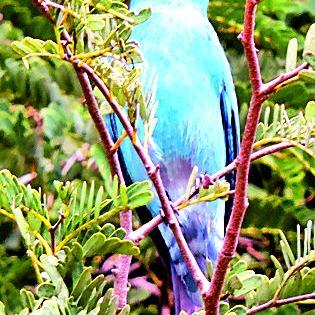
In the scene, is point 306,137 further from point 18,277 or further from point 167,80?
point 18,277

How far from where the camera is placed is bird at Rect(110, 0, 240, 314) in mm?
1325

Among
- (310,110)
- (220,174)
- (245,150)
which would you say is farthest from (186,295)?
(245,150)

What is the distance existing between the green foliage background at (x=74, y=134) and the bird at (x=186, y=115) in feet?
0.30

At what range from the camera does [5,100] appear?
1.45 meters

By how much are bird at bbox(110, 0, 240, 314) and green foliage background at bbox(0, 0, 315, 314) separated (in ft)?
0.30

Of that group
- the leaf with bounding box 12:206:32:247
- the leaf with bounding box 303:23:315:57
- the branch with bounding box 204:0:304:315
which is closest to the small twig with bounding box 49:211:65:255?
the leaf with bounding box 12:206:32:247

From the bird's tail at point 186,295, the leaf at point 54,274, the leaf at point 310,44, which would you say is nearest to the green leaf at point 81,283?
the leaf at point 54,274

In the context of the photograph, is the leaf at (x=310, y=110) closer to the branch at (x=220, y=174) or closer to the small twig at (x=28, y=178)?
the branch at (x=220, y=174)

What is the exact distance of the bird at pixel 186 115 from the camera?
1325mm

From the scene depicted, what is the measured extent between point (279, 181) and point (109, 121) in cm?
39

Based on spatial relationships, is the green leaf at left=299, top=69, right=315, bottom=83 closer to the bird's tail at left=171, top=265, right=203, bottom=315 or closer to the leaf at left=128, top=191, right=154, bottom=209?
the leaf at left=128, top=191, right=154, bottom=209

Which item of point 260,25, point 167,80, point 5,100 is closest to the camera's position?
point 167,80

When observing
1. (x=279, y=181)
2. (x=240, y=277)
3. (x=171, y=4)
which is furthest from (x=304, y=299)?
(x=279, y=181)

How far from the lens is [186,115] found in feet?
4.39
